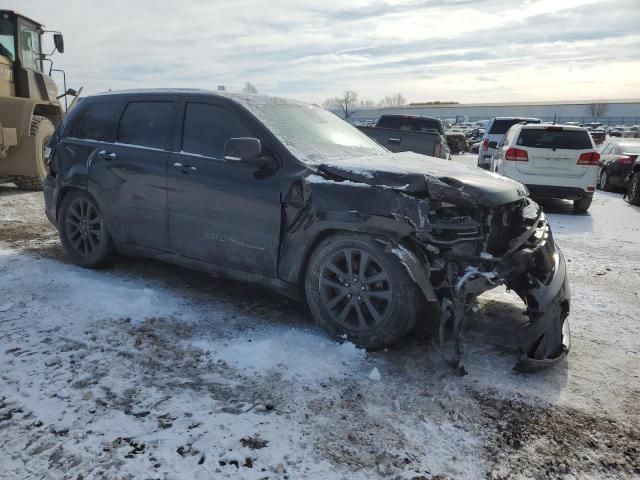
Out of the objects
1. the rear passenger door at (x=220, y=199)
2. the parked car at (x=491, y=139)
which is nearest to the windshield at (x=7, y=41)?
the rear passenger door at (x=220, y=199)

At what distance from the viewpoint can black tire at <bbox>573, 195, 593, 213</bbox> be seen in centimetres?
959

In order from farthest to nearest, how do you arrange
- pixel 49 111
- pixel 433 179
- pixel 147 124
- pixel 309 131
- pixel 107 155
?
1. pixel 49 111
2. pixel 107 155
3. pixel 147 124
4. pixel 309 131
5. pixel 433 179

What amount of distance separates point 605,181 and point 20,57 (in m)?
14.5

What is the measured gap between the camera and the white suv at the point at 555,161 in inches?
362

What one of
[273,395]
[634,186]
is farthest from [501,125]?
[273,395]

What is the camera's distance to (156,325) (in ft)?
12.6

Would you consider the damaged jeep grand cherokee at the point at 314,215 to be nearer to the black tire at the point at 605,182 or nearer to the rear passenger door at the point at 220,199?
the rear passenger door at the point at 220,199

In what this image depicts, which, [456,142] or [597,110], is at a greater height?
[597,110]

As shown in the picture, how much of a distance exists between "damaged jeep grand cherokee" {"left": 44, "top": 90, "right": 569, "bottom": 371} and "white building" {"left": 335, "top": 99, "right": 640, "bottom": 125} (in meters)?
74.8

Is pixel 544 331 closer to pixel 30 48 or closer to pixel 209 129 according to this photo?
pixel 209 129

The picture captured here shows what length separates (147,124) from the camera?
4684 mm

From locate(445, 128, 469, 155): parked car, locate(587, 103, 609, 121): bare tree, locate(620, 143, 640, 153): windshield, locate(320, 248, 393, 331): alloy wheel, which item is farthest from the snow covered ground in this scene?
locate(587, 103, 609, 121): bare tree

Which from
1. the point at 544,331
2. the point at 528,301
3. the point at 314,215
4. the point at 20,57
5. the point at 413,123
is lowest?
the point at 544,331

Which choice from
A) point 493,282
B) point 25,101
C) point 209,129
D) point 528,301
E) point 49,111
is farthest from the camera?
point 49,111
